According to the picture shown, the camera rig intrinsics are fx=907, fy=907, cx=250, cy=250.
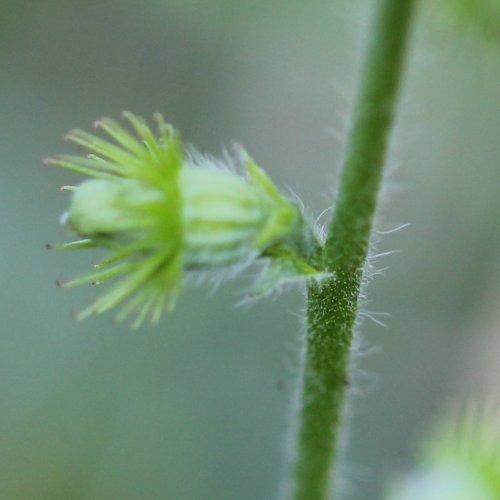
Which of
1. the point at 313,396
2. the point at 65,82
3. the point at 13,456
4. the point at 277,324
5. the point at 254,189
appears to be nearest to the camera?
the point at 254,189

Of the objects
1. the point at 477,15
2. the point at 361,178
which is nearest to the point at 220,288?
the point at 477,15

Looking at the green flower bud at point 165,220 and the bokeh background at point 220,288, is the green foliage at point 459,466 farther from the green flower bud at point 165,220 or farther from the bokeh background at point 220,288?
the bokeh background at point 220,288

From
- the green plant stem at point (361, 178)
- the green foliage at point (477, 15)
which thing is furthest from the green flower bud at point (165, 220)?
the green foliage at point (477, 15)

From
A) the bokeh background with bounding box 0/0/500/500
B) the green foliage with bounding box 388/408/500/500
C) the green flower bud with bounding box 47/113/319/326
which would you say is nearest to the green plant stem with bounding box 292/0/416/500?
the green flower bud with bounding box 47/113/319/326

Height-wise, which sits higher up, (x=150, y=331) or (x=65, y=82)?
(x=65, y=82)

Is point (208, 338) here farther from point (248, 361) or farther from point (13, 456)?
point (13, 456)

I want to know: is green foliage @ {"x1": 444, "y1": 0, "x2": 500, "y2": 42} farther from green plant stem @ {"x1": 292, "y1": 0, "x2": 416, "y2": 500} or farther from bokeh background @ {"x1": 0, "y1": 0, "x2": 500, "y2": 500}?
bokeh background @ {"x1": 0, "y1": 0, "x2": 500, "y2": 500}

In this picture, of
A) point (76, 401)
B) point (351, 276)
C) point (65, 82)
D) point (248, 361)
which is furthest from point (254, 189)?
point (65, 82)
